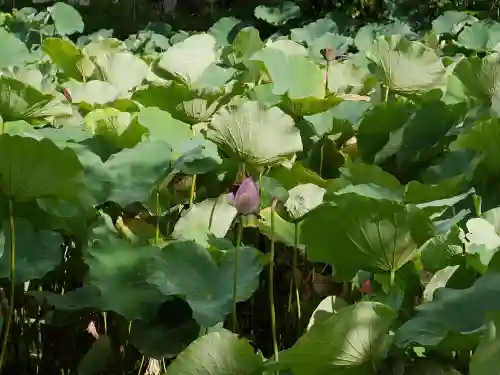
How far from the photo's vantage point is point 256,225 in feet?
3.11

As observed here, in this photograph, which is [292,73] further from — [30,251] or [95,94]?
[30,251]

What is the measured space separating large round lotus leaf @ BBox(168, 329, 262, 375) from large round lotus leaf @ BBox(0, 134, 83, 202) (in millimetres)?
221

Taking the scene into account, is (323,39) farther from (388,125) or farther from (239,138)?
(239,138)

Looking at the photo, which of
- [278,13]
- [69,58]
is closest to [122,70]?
[69,58]

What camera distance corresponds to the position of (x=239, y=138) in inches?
34.5

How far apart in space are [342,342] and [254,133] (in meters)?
0.34

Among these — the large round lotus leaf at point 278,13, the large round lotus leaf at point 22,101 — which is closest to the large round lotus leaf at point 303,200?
the large round lotus leaf at point 22,101

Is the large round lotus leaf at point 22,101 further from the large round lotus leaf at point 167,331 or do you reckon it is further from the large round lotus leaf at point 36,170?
the large round lotus leaf at point 167,331

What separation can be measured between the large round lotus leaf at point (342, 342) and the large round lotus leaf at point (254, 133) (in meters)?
0.32

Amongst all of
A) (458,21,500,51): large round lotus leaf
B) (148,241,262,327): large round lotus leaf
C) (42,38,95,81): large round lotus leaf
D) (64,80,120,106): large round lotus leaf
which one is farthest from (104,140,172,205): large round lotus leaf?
(458,21,500,51): large round lotus leaf

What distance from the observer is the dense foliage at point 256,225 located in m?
0.64

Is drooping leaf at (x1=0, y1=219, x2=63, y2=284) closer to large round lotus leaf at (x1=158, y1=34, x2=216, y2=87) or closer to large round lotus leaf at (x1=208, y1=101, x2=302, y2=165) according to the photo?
large round lotus leaf at (x1=208, y1=101, x2=302, y2=165)

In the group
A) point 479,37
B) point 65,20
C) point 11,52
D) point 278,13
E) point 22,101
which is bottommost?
point 278,13

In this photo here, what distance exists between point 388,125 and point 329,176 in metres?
0.11
